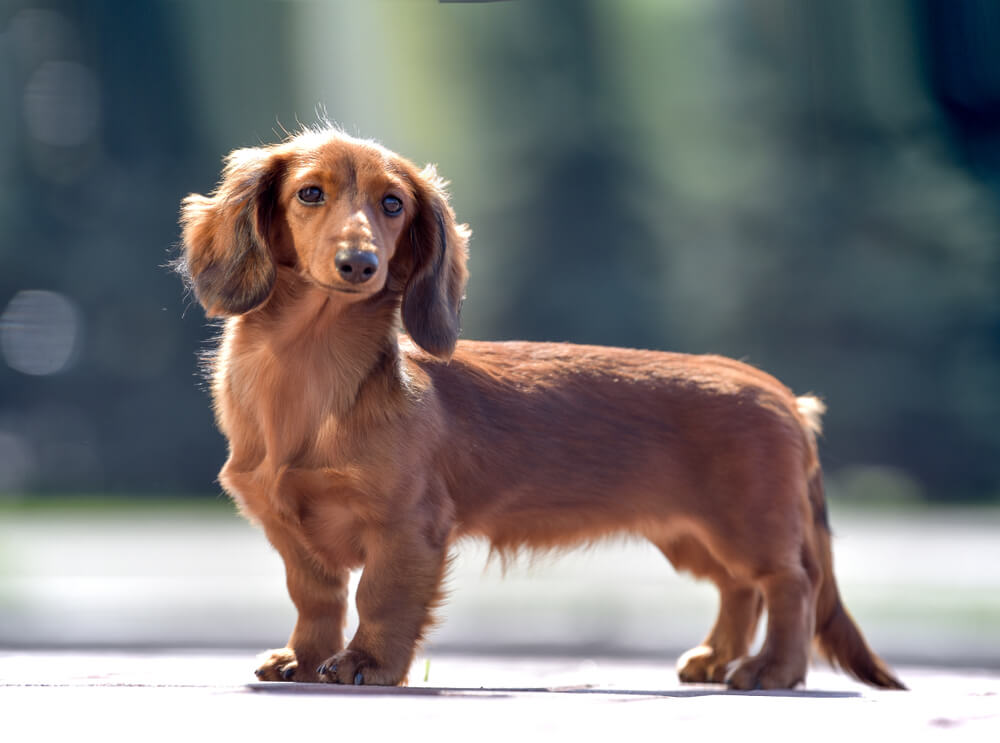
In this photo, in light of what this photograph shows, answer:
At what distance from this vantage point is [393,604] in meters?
2.63

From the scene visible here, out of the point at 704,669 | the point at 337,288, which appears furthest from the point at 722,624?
the point at 337,288

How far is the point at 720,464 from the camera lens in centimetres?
323

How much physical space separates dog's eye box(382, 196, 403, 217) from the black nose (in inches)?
A: 11.5

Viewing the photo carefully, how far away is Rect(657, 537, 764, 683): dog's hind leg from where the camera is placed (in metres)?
3.38

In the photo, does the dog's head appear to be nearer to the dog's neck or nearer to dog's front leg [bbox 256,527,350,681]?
the dog's neck

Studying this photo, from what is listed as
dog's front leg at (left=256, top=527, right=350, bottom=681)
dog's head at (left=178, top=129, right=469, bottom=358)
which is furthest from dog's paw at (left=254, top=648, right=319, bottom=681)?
dog's head at (left=178, top=129, right=469, bottom=358)

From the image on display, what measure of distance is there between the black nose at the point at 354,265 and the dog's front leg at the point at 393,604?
0.56m

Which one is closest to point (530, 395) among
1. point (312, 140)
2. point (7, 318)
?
point (312, 140)

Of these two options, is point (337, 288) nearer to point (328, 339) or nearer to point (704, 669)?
point (328, 339)

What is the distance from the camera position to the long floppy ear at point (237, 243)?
2.78 meters

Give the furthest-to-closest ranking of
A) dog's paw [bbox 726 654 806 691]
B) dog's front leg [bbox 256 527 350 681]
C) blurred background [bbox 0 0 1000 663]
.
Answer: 1. blurred background [bbox 0 0 1000 663]
2. dog's paw [bbox 726 654 806 691]
3. dog's front leg [bbox 256 527 350 681]

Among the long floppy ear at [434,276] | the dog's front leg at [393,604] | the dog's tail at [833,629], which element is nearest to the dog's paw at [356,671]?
the dog's front leg at [393,604]

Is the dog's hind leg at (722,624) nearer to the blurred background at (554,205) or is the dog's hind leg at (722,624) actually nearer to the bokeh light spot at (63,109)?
the blurred background at (554,205)

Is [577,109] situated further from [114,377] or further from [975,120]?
[114,377]
